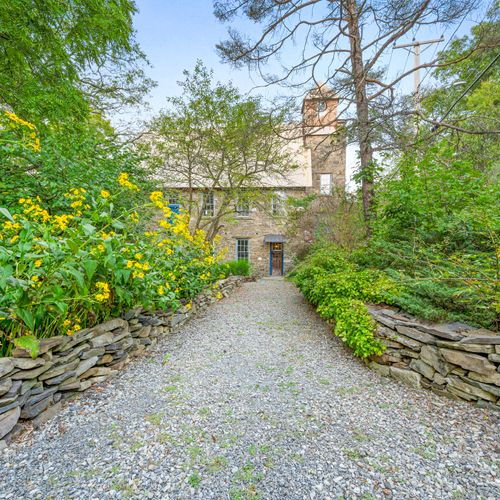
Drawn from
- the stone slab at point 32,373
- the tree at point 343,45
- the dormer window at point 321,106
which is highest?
the tree at point 343,45

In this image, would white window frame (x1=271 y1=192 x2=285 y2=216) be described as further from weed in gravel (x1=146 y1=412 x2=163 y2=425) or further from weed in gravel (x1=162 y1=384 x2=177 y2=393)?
weed in gravel (x1=146 y1=412 x2=163 y2=425)

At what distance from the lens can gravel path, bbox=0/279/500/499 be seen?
1.42 meters

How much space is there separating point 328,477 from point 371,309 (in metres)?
2.02

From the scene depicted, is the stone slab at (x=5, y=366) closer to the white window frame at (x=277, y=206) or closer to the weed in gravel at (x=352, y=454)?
the weed in gravel at (x=352, y=454)

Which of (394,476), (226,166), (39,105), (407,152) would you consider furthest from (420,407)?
(226,166)

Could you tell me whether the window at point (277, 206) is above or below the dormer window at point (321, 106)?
below

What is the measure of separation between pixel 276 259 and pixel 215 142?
24.2 feet

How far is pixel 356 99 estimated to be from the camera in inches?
198

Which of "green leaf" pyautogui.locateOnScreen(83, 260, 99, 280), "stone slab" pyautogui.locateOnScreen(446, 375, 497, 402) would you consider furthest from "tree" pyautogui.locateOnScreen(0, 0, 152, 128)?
"stone slab" pyautogui.locateOnScreen(446, 375, 497, 402)

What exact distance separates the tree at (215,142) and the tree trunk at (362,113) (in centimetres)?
189

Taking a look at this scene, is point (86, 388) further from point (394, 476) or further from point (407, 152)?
point (407, 152)

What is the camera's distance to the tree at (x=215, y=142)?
23.7ft

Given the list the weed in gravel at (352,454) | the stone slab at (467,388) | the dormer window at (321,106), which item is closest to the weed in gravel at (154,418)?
the weed in gravel at (352,454)

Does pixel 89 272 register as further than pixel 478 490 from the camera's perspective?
Yes
